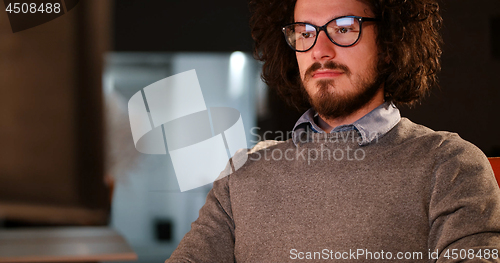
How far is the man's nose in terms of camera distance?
3.72 ft

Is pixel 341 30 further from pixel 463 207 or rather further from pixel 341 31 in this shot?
pixel 463 207

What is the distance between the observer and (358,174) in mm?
1033

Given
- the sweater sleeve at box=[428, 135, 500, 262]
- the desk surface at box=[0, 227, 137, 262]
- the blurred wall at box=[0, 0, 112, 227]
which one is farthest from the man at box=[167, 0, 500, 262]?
the blurred wall at box=[0, 0, 112, 227]

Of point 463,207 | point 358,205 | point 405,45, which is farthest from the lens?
→ point 405,45

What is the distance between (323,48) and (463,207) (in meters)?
0.55

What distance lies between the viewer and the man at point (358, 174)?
920 mm

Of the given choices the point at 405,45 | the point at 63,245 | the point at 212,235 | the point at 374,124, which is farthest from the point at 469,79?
the point at 63,245

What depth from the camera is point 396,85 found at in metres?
1.24

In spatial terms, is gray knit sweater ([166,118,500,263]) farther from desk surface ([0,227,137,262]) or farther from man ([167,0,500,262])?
desk surface ([0,227,137,262])

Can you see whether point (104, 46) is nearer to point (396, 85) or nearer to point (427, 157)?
point (396, 85)

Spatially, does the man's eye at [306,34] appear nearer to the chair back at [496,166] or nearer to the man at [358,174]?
the man at [358,174]

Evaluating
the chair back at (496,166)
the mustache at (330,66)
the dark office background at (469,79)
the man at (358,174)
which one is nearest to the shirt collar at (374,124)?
the man at (358,174)

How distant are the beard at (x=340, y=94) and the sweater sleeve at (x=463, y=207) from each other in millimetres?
272

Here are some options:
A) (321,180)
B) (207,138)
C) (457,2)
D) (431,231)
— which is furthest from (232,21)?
(431,231)
